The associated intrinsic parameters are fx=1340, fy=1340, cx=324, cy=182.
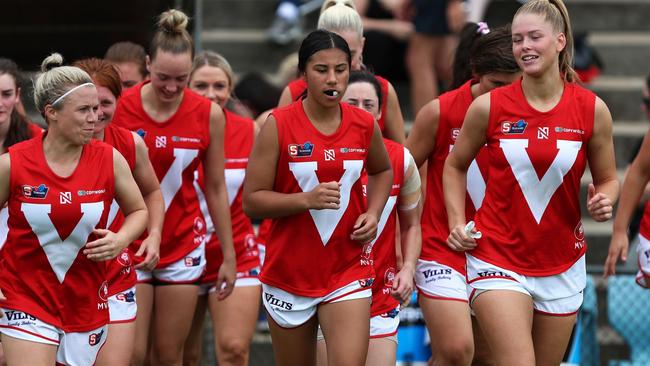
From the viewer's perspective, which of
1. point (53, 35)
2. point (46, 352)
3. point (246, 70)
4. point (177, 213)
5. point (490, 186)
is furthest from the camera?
point (246, 70)

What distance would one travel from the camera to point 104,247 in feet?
21.0

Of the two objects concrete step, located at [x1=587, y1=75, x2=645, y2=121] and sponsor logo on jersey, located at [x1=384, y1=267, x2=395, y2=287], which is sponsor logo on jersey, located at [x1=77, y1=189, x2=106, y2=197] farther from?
concrete step, located at [x1=587, y1=75, x2=645, y2=121]

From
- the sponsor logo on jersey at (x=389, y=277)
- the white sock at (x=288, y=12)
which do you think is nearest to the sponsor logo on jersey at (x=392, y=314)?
the sponsor logo on jersey at (x=389, y=277)

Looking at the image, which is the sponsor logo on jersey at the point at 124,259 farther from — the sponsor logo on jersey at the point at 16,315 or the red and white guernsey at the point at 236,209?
the red and white guernsey at the point at 236,209

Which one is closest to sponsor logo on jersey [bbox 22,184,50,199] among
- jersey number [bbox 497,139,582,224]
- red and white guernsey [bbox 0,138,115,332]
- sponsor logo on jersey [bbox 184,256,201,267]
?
red and white guernsey [bbox 0,138,115,332]

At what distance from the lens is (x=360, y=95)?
7445 mm

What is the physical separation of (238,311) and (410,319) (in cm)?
185

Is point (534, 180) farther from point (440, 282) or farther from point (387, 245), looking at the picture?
point (440, 282)

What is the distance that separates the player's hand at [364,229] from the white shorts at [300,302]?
22 centimetres

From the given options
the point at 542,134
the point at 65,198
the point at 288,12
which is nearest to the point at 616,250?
the point at 542,134

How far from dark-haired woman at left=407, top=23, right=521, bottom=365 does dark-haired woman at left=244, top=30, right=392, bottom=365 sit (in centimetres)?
82

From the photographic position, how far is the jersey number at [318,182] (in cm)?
666

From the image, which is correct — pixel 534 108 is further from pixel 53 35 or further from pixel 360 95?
pixel 53 35

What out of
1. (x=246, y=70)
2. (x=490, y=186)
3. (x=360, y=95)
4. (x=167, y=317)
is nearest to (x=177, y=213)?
(x=167, y=317)
